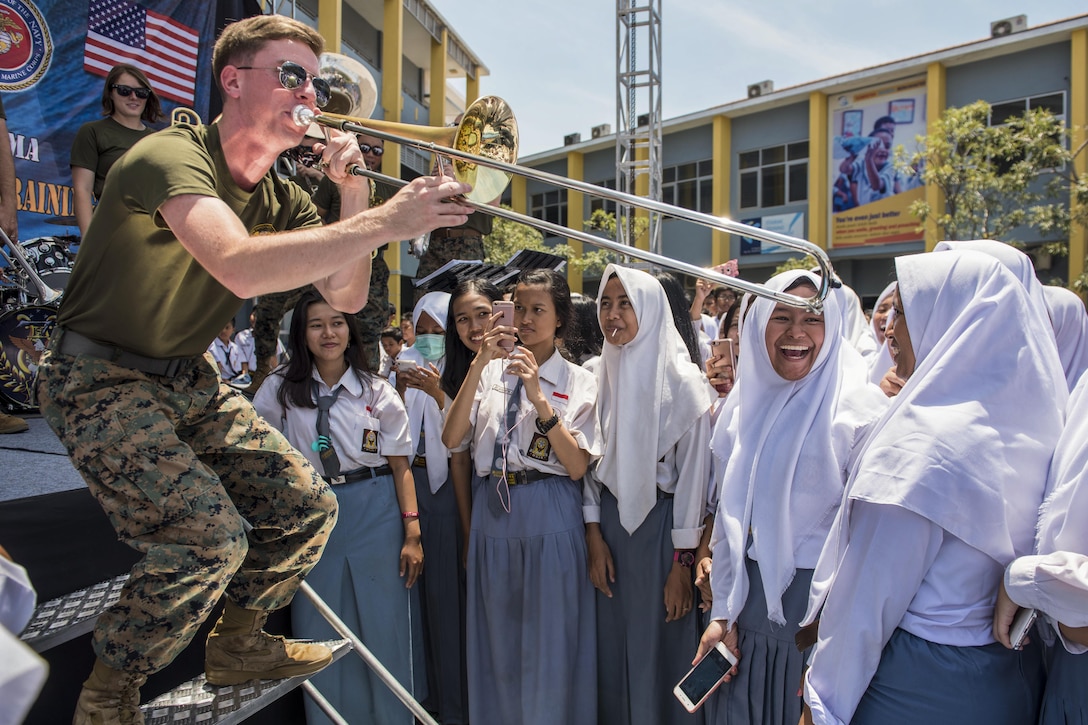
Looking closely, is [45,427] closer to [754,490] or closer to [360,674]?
[360,674]

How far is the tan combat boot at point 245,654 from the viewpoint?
94.1 inches

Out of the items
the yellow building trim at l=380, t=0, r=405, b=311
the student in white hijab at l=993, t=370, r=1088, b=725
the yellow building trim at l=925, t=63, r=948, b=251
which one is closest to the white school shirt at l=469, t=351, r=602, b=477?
the student in white hijab at l=993, t=370, r=1088, b=725

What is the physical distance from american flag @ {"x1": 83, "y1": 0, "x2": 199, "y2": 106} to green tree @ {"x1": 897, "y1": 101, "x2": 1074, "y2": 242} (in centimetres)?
1629

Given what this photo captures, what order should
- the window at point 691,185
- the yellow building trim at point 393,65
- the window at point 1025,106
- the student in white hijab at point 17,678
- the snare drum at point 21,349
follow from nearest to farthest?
the student in white hijab at point 17,678
the snare drum at point 21,349
the yellow building trim at point 393,65
the window at point 1025,106
the window at point 691,185

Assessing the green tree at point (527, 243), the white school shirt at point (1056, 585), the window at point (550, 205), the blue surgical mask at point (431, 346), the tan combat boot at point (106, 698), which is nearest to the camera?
the white school shirt at point (1056, 585)

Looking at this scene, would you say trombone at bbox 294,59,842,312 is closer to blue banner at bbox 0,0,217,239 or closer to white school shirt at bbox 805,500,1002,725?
white school shirt at bbox 805,500,1002,725

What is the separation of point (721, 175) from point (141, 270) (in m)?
23.4

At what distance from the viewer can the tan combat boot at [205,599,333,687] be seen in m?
2.39

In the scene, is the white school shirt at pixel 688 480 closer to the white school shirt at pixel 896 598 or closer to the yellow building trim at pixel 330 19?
the white school shirt at pixel 896 598

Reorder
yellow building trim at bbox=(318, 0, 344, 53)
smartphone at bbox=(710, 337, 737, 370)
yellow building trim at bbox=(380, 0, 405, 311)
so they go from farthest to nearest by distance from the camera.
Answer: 1. yellow building trim at bbox=(380, 0, 405, 311)
2. yellow building trim at bbox=(318, 0, 344, 53)
3. smartphone at bbox=(710, 337, 737, 370)

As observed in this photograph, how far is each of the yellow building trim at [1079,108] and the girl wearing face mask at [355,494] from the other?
19561mm

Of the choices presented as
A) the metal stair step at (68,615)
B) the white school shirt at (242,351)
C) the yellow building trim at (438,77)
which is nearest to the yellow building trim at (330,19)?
the yellow building trim at (438,77)

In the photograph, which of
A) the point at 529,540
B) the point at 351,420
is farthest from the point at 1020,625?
the point at 351,420

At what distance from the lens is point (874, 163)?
21.2m
